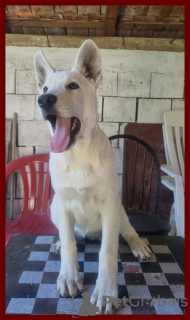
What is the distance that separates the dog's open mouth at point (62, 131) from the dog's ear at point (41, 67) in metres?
0.29

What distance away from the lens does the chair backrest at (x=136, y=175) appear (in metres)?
2.10

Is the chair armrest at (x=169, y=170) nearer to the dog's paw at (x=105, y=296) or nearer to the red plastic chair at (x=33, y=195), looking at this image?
the red plastic chair at (x=33, y=195)

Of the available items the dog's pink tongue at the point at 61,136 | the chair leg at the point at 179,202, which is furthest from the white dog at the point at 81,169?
the chair leg at the point at 179,202

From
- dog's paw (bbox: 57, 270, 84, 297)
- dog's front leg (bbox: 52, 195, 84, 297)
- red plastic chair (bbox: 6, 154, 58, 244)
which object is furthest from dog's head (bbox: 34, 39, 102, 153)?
red plastic chair (bbox: 6, 154, 58, 244)

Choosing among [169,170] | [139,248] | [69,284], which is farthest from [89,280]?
[169,170]

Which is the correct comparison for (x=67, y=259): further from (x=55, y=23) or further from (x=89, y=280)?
(x=55, y=23)

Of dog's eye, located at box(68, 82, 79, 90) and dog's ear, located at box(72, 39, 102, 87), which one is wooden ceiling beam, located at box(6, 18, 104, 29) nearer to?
dog's ear, located at box(72, 39, 102, 87)

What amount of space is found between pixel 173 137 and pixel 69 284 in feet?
5.00

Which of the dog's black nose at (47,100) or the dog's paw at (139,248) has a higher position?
the dog's black nose at (47,100)

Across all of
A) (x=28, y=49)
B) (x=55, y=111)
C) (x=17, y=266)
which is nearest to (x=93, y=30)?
(x=28, y=49)

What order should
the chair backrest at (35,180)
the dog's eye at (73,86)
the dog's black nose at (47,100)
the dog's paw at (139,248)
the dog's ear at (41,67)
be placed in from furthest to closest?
the chair backrest at (35,180)
the dog's paw at (139,248)
the dog's ear at (41,67)
the dog's eye at (73,86)
the dog's black nose at (47,100)

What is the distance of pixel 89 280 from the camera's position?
955 mm

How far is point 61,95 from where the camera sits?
0.81 meters

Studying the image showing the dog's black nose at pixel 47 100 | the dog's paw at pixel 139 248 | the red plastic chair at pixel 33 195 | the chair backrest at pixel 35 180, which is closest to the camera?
the dog's black nose at pixel 47 100
